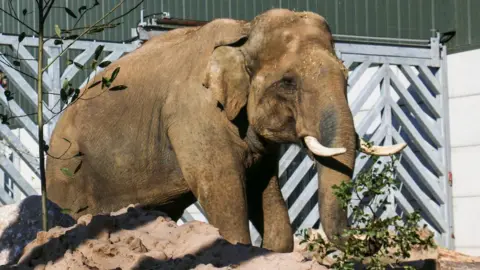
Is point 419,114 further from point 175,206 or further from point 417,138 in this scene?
point 175,206

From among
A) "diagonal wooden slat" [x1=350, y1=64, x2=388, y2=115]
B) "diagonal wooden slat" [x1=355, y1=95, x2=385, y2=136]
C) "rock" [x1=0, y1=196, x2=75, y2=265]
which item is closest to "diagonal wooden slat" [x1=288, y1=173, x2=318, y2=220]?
"diagonal wooden slat" [x1=355, y1=95, x2=385, y2=136]

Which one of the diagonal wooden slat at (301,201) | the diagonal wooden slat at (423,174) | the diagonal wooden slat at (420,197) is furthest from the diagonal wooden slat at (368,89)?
the diagonal wooden slat at (301,201)

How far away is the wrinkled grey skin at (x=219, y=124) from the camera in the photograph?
8.86 metres

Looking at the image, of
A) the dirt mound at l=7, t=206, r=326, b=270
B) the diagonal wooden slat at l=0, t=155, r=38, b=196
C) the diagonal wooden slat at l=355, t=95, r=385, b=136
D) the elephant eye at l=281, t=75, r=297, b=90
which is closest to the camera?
the dirt mound at l=7, t=206, r=326, b=270

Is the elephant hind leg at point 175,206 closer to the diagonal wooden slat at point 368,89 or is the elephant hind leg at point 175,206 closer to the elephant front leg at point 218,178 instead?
the elephant front leg at point 218,178

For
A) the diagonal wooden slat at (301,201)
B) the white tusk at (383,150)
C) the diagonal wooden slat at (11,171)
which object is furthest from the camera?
the diagonal wooden slat at (301,201)

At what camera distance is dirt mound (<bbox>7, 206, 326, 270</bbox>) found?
21.0ft

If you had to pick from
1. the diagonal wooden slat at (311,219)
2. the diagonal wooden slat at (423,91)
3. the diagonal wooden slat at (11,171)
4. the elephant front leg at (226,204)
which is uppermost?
the elephant front leg at (226,204)

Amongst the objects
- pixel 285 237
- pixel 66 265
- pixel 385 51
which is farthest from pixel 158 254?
pixel 385 51

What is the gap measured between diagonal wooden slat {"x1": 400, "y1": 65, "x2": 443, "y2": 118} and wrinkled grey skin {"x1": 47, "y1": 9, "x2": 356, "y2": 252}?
7.35 metres

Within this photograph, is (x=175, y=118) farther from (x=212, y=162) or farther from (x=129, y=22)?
(x=129, y=22)

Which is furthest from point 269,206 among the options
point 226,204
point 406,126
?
point 406,126

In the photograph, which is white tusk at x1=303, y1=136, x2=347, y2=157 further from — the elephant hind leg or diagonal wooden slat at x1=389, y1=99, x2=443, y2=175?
diagonal wooden slat at x1=389, y1=99, x2=443, y2=175

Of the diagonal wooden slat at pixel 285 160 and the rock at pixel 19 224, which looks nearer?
the rock at pixel 19 224
